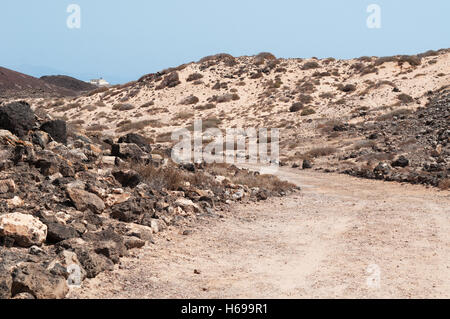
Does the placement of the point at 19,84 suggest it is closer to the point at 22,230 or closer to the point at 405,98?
the point at 405,98

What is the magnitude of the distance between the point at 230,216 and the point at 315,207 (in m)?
2.80

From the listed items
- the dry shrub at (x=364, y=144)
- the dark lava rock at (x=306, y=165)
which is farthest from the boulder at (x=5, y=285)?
the dry shrub at (x=364, y=144)

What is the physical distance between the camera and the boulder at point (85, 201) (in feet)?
22.6

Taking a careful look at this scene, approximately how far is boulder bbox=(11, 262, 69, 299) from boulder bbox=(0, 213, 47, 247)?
0.75 metres

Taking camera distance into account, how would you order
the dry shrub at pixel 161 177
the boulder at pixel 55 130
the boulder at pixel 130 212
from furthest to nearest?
1. the boulder at pixel 55 130
2. the dry shrub at pixel 161 177
3. the boulder at pixel 130 212

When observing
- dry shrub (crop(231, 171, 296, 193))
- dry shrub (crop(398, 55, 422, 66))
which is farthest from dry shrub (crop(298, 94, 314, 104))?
dry shrub (crop(231, 171, 296, 193))

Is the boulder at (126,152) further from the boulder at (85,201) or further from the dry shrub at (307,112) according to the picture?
the dry shrub at (307,112)

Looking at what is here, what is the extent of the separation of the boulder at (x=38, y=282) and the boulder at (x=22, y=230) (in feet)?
2.47

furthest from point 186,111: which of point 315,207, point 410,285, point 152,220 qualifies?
point 410,285

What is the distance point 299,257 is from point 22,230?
4118 millimetres

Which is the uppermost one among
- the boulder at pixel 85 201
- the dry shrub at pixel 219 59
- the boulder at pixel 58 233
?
the dry shrub at pixel 219 59

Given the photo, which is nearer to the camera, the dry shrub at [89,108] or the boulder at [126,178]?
the boulder at [126,178]

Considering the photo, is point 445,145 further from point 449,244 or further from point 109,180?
point 109,180

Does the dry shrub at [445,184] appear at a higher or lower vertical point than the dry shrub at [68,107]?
lower
